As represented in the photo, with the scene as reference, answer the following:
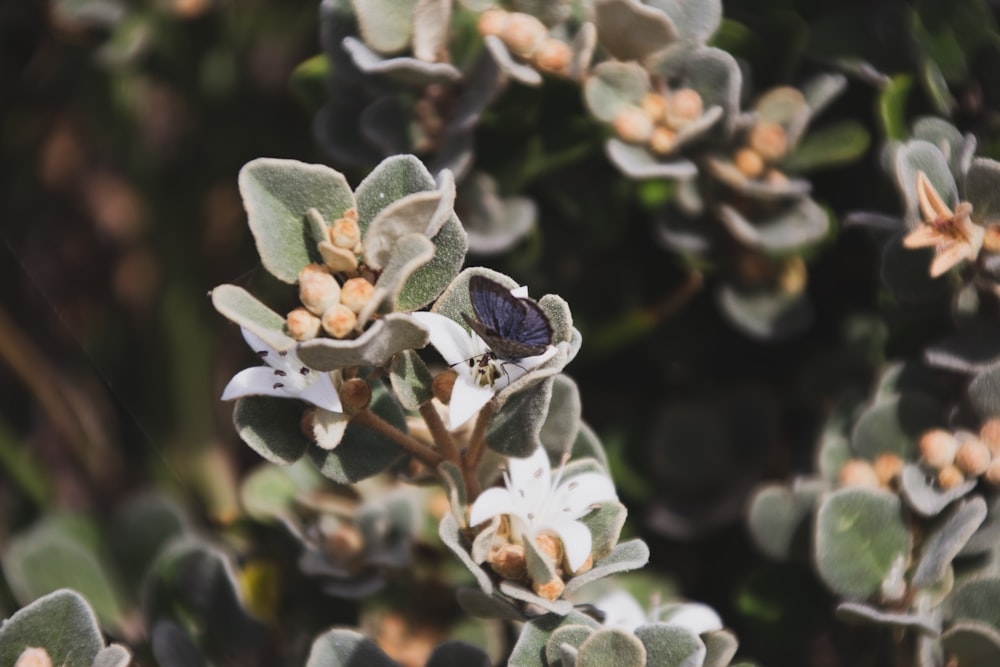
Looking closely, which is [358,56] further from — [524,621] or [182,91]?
[182,91]

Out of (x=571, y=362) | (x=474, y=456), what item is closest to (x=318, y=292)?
(x=474, y=456)

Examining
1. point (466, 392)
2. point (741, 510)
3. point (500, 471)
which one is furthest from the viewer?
point (741, 510)

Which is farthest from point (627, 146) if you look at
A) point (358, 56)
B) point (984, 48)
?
point (984, 48)

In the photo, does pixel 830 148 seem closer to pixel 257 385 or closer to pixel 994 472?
pixel 994 472

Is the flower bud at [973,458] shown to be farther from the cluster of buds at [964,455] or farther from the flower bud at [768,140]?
the flower bud at [768,140]

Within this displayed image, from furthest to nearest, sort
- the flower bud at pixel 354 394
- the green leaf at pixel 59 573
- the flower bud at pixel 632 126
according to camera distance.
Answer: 1. the green leaf at pixel 59 573
2. the flower bud at pixel 632 126
3. the flower bud at pixel 354 394

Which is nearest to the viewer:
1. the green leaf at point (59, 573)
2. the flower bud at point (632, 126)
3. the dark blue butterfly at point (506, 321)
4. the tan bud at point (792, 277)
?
the dark blue butterfly at point (506, 321)

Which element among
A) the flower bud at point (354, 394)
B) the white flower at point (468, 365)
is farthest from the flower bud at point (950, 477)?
the flower bud at point (354, 394)
